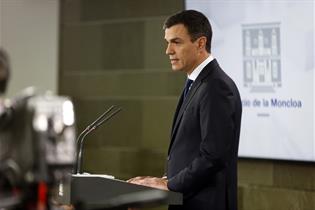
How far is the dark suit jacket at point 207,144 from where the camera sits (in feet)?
7.87

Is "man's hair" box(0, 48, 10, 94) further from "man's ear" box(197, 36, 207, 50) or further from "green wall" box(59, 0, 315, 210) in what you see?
"green wall" box(59, 0, 315, 210)

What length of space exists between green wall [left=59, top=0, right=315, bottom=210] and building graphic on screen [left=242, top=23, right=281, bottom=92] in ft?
1.92

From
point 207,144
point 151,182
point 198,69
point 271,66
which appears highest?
point 271,66

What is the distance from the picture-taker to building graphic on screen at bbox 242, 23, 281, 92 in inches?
147

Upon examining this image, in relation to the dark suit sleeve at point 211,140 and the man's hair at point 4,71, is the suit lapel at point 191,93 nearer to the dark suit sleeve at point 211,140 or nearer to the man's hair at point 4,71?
the dark suit sleeve at point 211,140

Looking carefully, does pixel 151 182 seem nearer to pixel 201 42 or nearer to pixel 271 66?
pixel 201 42

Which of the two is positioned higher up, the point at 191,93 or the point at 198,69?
the point at 198,69

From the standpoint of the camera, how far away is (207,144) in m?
2.39

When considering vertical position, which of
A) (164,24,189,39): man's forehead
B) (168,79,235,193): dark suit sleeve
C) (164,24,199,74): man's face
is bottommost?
(168,79,235,193): dark suit sleeve

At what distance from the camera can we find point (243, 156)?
154 inches

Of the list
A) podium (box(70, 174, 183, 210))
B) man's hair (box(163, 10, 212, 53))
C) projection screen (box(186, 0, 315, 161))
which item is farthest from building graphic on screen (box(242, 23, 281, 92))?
podium (box(70, 174, 183, 210))

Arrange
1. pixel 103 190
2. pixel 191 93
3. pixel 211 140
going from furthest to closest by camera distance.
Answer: pixel 191 93 < pixel 211 140 < pixel 103 190

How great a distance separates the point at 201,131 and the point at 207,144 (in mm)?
81

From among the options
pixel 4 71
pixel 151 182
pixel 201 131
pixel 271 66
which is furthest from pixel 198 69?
pixel 4 71
